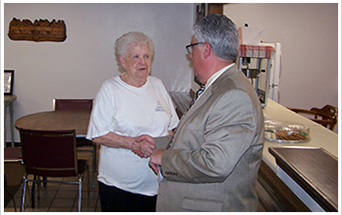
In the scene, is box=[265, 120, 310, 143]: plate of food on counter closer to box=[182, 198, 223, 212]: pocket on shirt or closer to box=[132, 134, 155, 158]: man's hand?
box=[132, 134, 155, 158]: man's hand

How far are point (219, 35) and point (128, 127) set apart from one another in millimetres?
866

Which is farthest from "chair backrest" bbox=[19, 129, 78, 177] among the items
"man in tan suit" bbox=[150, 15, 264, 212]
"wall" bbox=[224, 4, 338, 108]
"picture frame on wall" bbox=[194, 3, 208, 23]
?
"wall" bbox=[224, 4, 338, 108]

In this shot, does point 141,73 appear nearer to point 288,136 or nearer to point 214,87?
point 214,87

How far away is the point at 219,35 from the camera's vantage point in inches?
49.1

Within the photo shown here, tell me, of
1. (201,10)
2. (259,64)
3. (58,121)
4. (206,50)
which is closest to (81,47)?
(58,121)

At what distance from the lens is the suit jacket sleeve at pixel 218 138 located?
1.12 meters

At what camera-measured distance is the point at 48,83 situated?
17.0 feet

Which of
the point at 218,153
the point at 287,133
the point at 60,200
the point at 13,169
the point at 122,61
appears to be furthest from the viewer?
the point at 60,200

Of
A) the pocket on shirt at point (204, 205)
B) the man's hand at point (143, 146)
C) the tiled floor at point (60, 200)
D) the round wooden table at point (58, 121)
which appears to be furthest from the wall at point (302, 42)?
the pocket on shirt at point (204, 205)

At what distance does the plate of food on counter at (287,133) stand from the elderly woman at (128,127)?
0.68 meters

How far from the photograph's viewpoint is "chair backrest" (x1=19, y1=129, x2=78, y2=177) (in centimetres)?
257

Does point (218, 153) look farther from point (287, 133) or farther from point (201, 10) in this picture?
point (201, 10)

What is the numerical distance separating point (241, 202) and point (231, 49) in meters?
0.62

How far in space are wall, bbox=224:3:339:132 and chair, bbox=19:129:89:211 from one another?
413 cm
